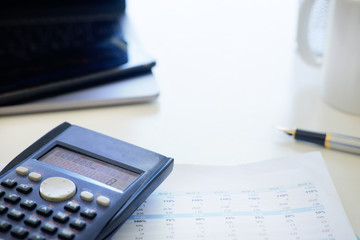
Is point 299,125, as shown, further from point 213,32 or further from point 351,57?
point 213,32

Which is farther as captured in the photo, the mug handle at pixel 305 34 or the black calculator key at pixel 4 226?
the mug handle at pixel 305 34

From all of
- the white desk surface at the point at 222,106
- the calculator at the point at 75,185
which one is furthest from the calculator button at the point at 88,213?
the white desk surface at the point at 222,106

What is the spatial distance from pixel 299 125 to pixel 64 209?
274 mm

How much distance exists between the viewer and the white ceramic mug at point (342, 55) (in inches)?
19.0

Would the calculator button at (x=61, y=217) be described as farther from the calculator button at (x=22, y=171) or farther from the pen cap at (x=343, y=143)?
the pen cap at (x=343, y=143)

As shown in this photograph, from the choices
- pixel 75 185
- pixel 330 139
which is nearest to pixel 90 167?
pixel 75 185

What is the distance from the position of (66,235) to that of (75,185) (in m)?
0.05

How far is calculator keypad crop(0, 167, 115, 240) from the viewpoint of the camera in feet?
1.11

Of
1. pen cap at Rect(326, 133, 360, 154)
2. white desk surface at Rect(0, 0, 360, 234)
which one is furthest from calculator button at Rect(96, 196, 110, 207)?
pen cap at Rect(326, 133, 360, 154)

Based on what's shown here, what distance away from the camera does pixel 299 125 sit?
1.71ft

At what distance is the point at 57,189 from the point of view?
37cm

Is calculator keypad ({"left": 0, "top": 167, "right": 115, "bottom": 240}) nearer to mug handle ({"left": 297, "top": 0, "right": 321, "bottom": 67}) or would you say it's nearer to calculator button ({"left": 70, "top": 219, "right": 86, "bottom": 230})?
calculator button ({"left": 70, "top": 219, "right": 86, "bottom": 230})

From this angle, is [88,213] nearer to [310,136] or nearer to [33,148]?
Answer: [33,148]

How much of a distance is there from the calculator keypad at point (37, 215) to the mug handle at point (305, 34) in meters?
0.33
